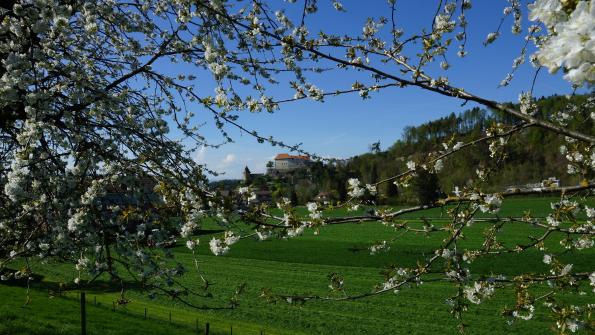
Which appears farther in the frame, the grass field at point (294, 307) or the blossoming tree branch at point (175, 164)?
the grass field at point (294, 307)

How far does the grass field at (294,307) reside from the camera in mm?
14711

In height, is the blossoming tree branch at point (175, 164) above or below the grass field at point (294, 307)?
above

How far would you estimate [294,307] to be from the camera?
22.4 meters

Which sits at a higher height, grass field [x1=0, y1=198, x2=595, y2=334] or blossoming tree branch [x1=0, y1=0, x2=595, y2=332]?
blossoming tree branch [x1=0, y1=0, x2=595, y2=332]

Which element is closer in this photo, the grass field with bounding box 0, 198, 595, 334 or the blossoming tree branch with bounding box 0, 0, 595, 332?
the blossoming tree branch with bounding box 0, 0, 595, 332

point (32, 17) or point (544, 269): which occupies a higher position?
point (32, 17)

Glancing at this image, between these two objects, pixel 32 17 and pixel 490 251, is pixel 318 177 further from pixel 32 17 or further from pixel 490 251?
pixel 32 17

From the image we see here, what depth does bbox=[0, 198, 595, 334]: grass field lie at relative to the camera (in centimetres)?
1471

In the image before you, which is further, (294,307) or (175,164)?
(294,307)

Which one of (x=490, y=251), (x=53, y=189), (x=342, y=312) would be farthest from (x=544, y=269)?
(x=53, y=189)

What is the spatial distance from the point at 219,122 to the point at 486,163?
9.69ft

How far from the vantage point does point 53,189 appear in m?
4.86

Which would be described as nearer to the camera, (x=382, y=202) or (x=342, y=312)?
(x=382, y=202)

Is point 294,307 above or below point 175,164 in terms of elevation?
below
